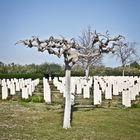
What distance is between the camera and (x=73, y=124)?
12.2 metres

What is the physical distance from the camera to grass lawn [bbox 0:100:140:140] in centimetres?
1017

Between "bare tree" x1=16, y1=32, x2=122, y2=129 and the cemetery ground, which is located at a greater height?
"bare tree" x1=16, y1=32, x2=122, y2=129

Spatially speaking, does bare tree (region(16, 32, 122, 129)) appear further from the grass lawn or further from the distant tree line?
the distant tree line

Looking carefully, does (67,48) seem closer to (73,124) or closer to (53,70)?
(73,124)

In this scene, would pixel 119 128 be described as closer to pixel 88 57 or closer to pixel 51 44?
pixel 88 57

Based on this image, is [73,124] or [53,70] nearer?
[73,124]

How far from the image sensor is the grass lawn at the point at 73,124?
10172mm

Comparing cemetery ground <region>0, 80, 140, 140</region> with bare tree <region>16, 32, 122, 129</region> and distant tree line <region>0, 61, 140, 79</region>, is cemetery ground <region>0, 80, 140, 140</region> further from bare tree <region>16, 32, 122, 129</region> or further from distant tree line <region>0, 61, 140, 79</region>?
distant tree line <region>0, 61, 140, 79</region>

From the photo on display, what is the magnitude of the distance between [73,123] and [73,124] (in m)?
0.20

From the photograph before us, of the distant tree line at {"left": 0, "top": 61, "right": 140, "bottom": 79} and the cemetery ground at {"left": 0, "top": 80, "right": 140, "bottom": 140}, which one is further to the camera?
the distant tree line at {"left": 0, "top": 61, "right": 140, "bottom": 79}

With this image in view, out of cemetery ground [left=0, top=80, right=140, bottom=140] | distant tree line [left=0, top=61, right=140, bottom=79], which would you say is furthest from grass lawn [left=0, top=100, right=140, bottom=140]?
distant tree line [left=0, top=61, right=140, bottom=79]

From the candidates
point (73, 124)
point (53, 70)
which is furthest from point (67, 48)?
point (53, 70)

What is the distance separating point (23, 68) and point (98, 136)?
2521 inches

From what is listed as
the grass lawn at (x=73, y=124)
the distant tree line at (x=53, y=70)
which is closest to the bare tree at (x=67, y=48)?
the grass lawn at (x=73, y=124)
